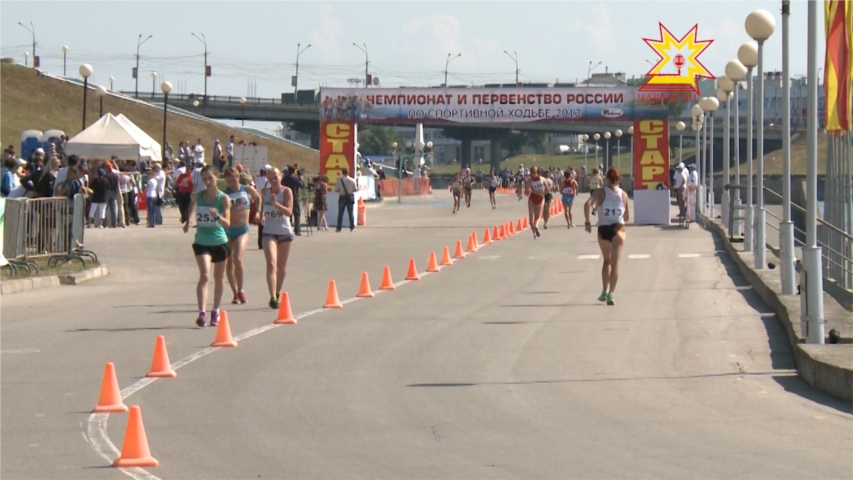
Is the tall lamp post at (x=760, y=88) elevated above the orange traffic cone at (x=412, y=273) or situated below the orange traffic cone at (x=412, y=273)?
above

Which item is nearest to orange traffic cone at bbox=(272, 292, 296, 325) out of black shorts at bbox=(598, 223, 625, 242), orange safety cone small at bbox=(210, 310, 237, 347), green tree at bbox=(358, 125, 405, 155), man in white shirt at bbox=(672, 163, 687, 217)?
orange safety cone small at bbox=(210, 310, 237, 347)

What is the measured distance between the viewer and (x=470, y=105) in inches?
1475

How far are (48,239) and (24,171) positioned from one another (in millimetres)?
9781

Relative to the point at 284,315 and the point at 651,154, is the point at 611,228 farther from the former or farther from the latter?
the point at 651,154

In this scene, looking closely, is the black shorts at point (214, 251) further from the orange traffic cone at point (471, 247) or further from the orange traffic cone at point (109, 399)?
the orange traffic cone at point (471, 247)

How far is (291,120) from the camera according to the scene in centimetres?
10688

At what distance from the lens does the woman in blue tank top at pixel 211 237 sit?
13609 millimetres

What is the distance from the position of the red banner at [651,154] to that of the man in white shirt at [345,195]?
30.8ft

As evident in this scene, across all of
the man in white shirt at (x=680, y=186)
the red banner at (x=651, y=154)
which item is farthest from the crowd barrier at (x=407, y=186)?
the red banner at (x=651, y=154)

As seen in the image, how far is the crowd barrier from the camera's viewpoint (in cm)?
6462

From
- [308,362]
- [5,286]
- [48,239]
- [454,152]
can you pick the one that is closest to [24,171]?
[48,239]

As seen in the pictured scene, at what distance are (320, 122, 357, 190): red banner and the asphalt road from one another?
17674 mm

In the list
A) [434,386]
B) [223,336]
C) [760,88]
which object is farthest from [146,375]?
[760,88]

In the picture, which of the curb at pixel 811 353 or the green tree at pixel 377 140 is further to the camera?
the green tree at pixel 377 140
